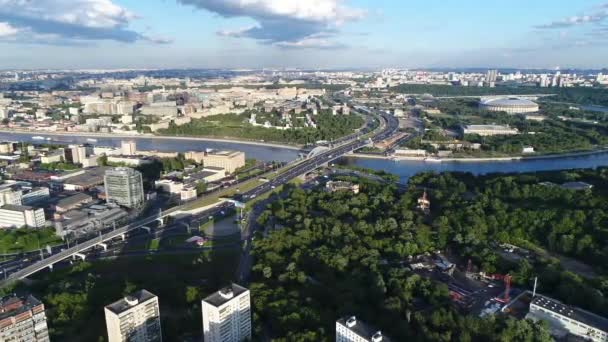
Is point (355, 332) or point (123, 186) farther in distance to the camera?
point (123, 186)

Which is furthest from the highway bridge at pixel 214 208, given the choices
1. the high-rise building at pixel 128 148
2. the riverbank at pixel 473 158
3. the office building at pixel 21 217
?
the high-rise building at pixel 128 148

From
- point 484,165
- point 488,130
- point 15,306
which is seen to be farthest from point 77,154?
point 488,130

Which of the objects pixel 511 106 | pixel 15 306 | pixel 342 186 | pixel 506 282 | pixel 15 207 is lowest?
pixel 506 282

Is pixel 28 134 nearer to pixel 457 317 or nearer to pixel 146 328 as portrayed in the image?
pixel 146 328

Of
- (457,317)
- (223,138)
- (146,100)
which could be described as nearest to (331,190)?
(457,317)

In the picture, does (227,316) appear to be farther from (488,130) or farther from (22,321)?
(488,130)

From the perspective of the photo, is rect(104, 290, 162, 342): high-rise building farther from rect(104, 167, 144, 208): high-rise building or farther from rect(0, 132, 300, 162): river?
rect(0, 132, 300, 162): river
